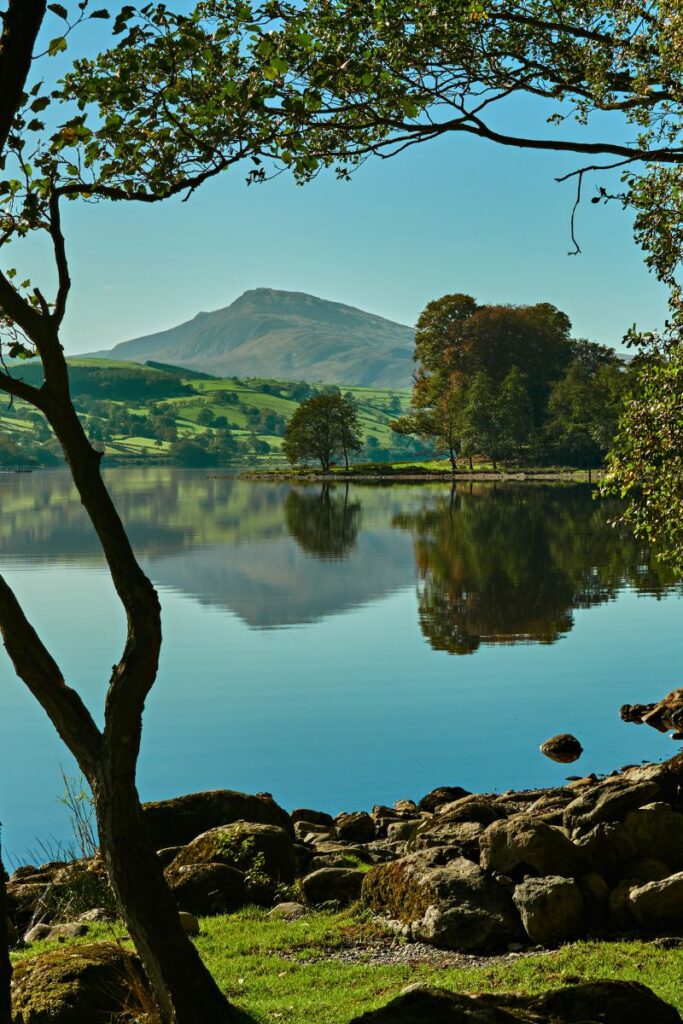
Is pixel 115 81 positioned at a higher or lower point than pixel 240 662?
higher

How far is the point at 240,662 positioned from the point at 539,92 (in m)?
18.8

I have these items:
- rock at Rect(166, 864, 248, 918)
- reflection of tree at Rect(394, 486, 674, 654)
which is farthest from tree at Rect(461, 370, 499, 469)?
rock at Rect(166, 864, 248, 918)

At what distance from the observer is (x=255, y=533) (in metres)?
68.4

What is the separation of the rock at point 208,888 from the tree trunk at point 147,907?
5118 millimetres

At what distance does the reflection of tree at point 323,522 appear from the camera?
60.4m

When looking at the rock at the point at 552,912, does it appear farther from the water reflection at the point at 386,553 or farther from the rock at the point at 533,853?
the water reflection at the point at 386,553

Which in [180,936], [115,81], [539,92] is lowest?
[180,936]

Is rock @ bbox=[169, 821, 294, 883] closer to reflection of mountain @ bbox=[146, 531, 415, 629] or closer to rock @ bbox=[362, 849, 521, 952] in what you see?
rock @ bbox=[362, 849, 521, 952]

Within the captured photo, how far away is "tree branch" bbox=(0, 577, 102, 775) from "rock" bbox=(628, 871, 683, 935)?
595 cm

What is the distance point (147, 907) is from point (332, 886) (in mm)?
5821

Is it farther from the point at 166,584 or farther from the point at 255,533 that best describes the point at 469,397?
the point at 166,584

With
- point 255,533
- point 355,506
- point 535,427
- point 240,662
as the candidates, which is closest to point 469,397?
point 535,427

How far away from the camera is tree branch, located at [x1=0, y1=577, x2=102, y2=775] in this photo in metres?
7.39

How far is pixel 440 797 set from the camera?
1830cm
